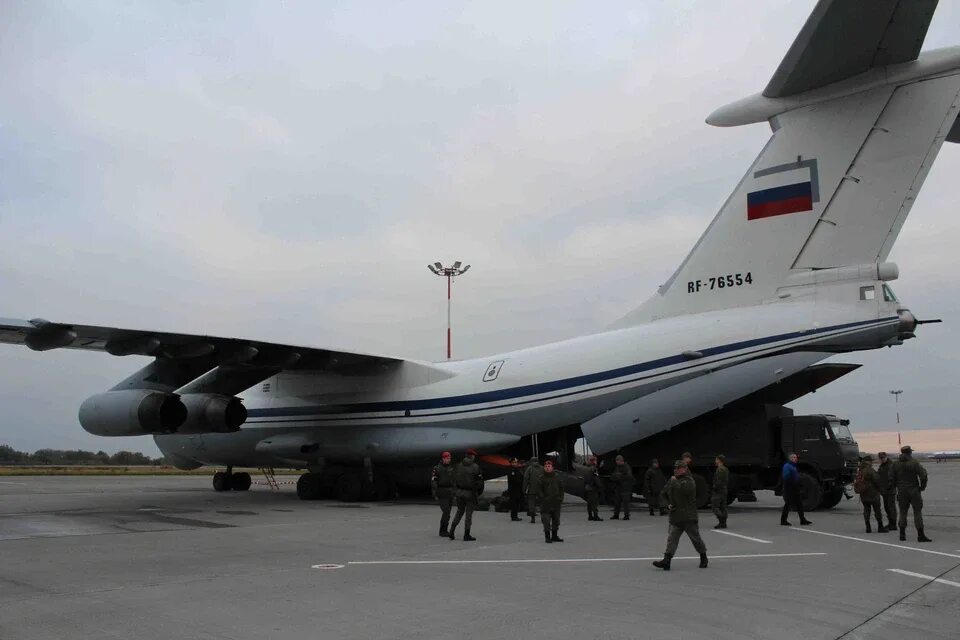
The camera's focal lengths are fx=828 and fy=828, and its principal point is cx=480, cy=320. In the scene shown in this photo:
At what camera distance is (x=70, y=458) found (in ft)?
249

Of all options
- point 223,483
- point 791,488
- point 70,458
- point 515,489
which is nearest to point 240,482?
point 223,483

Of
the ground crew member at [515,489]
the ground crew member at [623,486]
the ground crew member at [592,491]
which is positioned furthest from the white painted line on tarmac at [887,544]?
the ground crew member at [515,489]

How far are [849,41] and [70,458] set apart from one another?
79.1m

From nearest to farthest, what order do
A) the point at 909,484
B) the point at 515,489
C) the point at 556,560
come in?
the point at 556,560 → the point at 909,484 → the point at 515,489

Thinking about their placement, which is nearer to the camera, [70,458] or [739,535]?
[739,535]

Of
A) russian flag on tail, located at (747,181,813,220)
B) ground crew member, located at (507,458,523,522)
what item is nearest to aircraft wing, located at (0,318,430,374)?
ground crew member, located at (507,458,523,522)

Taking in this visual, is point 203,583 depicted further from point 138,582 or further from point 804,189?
point 804,189

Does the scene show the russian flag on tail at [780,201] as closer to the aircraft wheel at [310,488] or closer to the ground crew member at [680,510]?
the ground crew member at [680,510]

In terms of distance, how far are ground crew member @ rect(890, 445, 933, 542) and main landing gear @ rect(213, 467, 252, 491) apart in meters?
17.3

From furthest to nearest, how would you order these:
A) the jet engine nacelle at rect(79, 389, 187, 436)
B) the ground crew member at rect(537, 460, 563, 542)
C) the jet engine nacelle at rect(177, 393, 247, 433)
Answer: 1. the jet engine nacelle at rect(177, 393, 247, 433)
2. the jet engine nacelle at rect(79, 389, 187, 436)
3. the ground crew member at rect(537, 460, 563, 542)

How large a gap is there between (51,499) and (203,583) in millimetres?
13684

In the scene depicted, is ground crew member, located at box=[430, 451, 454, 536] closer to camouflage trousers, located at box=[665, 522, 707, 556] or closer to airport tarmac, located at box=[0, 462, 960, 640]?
airport tarmac, located at box=[0, 462, 960, 640]

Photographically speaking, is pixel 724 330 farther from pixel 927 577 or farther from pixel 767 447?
pixel 927 577

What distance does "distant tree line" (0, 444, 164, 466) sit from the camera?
2660 inches
